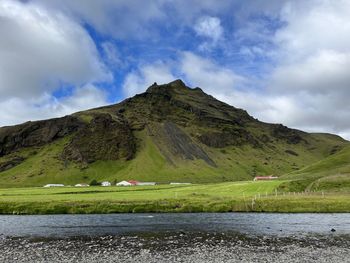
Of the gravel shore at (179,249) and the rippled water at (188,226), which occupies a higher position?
the rippled water at (188,226)

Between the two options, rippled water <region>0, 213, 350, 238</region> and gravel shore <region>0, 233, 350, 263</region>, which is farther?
rippled water <region>0, 213, 350, 238</region>

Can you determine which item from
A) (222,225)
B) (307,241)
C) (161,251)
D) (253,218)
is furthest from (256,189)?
(161,251)

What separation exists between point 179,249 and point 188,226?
21.0 meters

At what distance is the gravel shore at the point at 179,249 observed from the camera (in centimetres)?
3731

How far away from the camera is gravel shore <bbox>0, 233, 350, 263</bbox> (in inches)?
1469

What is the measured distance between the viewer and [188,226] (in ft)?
208

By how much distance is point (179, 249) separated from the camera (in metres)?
42.7

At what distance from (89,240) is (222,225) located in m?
22.2

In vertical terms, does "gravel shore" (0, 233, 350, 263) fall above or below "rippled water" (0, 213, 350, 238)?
below

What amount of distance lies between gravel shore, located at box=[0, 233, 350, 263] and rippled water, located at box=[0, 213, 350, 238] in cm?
496

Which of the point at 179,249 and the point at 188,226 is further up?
the point at 188,226

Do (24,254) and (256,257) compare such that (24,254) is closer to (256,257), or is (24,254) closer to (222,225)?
(256,257)

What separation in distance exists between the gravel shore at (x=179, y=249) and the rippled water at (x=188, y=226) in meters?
4.96

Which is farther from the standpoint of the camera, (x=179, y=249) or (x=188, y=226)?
(x=188, y=226)
